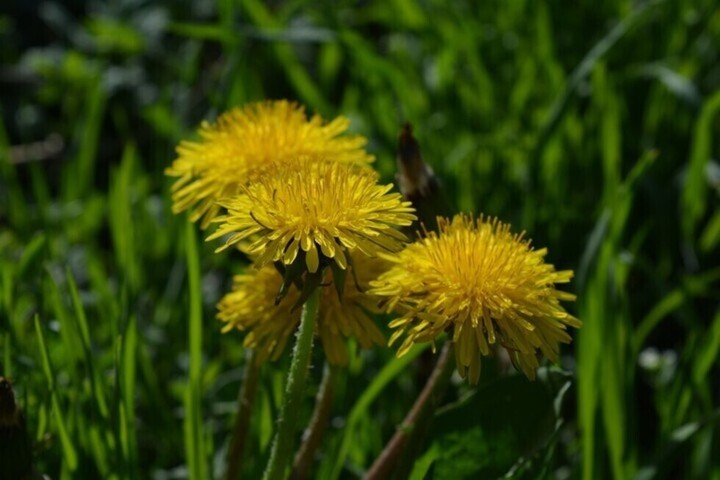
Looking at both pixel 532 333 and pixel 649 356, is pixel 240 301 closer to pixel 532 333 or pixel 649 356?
pixel 532 333

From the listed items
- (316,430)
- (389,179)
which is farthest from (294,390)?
(389,179)

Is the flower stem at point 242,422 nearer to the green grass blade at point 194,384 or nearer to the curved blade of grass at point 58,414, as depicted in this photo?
the green grass blade at point 194,384

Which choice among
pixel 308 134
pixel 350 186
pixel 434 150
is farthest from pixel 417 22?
pixel 350 186

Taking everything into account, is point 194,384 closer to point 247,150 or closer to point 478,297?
point 247,150

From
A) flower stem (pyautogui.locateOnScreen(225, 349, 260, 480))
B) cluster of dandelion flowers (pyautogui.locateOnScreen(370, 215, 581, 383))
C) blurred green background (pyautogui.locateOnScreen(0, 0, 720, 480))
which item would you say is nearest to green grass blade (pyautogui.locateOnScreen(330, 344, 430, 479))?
blurred green background (pyautogui.locateOnScreen(0, 0, 720, 480))

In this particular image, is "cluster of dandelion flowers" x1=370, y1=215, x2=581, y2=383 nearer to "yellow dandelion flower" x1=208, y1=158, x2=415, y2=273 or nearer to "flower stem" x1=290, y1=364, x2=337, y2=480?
"yellow dandelion flower" x1=208, y1=158, x2=415, y2=273

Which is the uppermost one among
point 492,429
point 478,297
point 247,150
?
point 247,150
